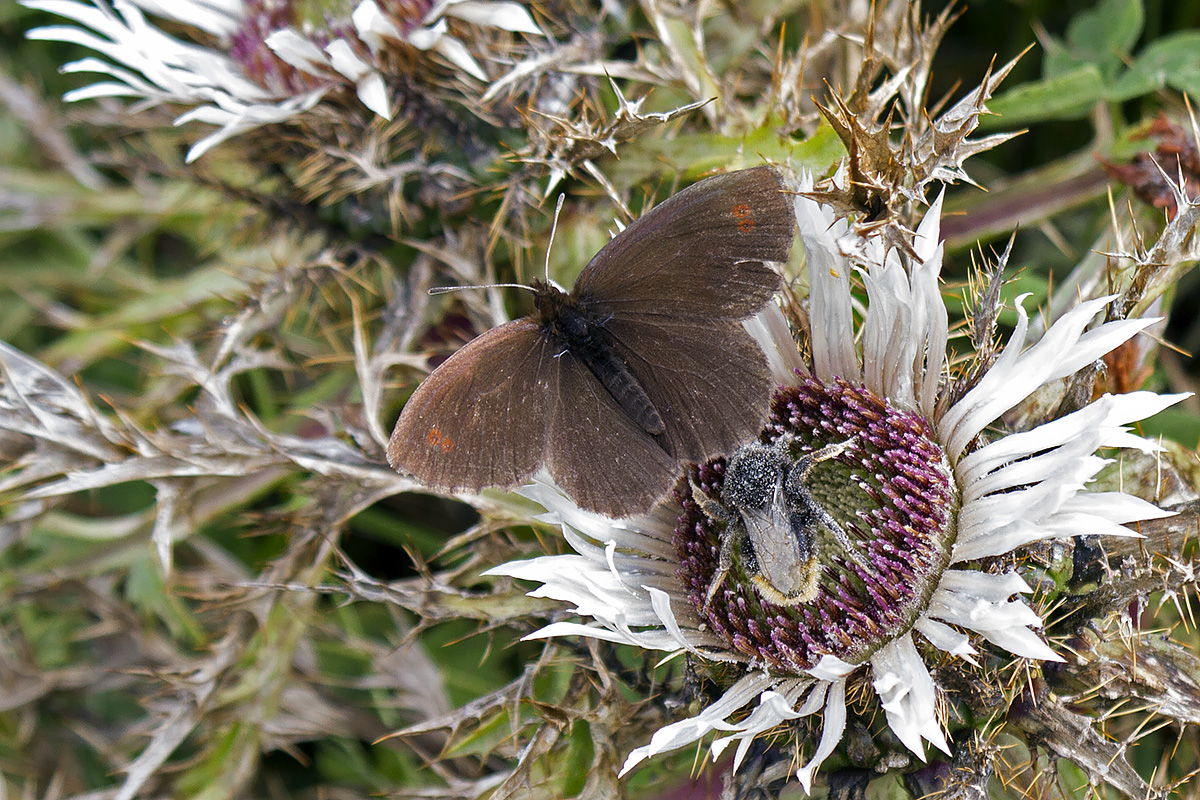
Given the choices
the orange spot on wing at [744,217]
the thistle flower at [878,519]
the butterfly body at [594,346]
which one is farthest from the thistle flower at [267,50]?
the thistle flower at [878,519]

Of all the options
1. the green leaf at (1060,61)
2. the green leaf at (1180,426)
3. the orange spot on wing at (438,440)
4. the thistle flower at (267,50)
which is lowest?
the green leaf at (1180,426)

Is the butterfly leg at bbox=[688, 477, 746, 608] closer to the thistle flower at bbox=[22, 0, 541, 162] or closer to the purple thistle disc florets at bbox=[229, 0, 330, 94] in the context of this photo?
the thistle flower at bbox=[22, 0, 541, 162]

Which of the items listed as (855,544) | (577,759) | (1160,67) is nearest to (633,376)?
(855,544)

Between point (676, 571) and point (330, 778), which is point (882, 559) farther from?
point (330, 778)

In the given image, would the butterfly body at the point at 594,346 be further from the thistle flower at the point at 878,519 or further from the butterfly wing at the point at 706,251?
the thistle flower at the point at 878,519

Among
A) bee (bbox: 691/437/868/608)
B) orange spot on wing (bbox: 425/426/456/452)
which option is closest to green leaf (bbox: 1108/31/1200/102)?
bee (bbox: 691/437/868/608)

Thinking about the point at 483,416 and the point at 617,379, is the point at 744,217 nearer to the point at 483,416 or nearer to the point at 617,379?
the point at 617,379
